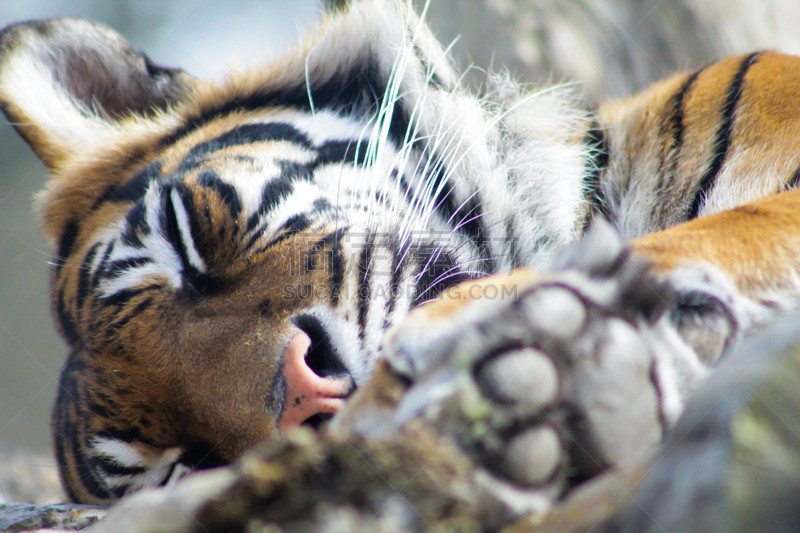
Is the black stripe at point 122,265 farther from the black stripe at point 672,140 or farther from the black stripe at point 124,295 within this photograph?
the black stripe at point 672,140

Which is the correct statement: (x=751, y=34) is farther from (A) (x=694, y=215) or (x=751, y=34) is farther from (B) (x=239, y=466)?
(B) (x=239, y=466)

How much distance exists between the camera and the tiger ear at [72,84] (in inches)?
66.6

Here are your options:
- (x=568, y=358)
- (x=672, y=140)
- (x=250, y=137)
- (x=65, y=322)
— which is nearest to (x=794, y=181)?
(x=672, y=140)

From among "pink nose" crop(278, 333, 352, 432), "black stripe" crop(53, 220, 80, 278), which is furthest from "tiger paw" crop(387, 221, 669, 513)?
"black stripe" crop(53, 220, 80, 278)

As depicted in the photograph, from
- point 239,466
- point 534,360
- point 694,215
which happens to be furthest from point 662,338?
point 694,215

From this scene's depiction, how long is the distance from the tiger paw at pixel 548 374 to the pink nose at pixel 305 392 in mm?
288

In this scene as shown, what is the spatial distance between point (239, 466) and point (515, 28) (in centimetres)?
305

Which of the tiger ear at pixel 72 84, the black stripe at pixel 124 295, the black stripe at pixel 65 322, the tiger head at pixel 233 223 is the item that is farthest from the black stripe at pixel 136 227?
the tiger ear at pixel 72 84

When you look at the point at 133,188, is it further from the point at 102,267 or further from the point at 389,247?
the point at 389,247

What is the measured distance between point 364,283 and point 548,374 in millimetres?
576

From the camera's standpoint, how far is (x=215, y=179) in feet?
4.44

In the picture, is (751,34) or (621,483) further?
(751,34)

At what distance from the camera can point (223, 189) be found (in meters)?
1.34

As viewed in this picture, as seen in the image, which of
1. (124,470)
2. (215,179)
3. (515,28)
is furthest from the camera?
(515,28)
